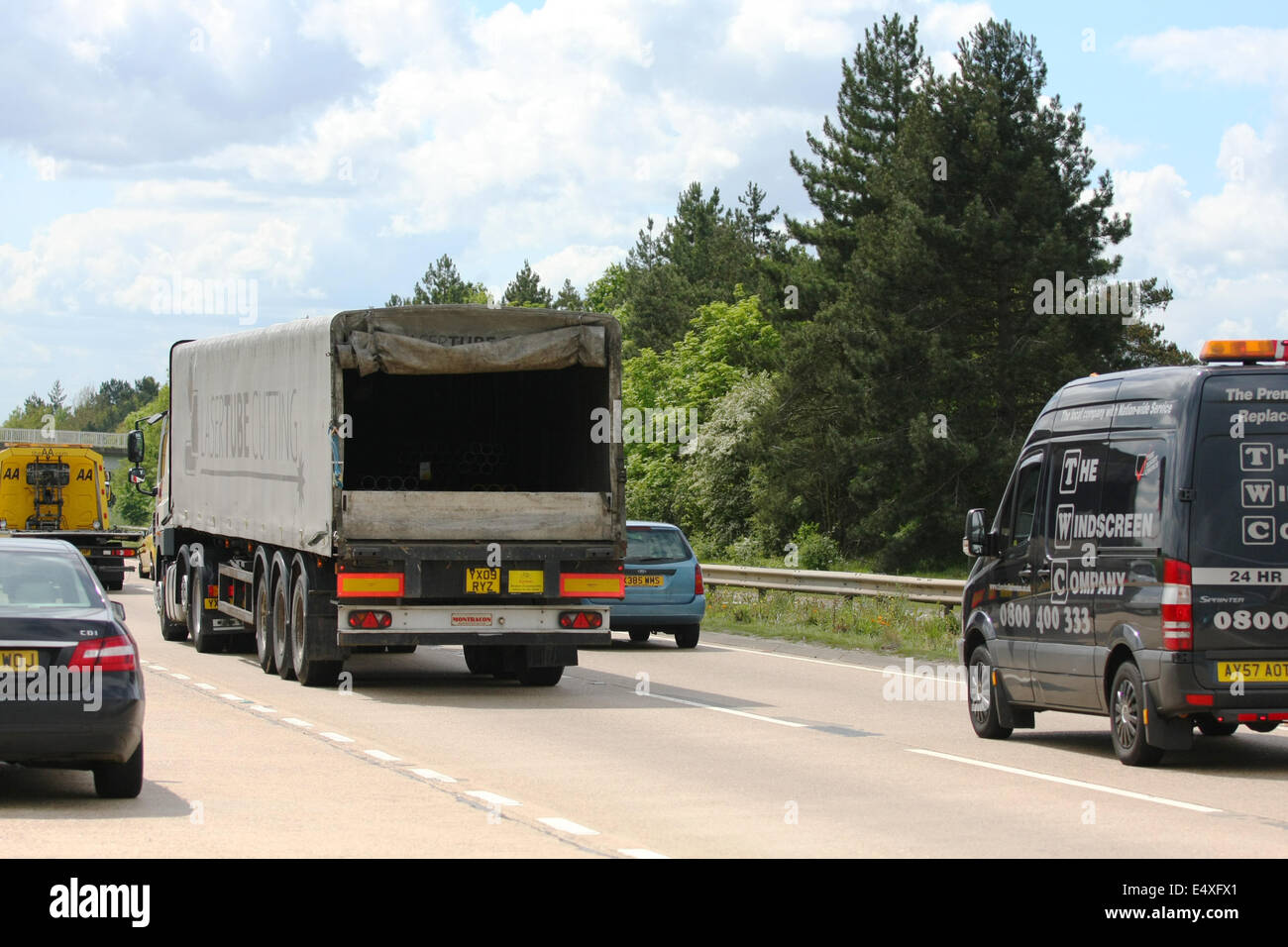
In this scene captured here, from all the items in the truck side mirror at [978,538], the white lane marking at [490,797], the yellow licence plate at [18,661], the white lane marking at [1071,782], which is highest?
the truck side mirror at [978,538]

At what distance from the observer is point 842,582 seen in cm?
2786

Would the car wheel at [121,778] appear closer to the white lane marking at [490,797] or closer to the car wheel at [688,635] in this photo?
the white lane marking at [490,797]

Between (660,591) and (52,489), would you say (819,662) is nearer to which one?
(660,591)

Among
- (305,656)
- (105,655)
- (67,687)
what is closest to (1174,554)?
(105,655)

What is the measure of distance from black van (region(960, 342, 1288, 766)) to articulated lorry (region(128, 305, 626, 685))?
18.7ft

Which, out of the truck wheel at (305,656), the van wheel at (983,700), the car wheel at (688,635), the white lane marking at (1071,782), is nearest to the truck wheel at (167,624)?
the car wheel at (688,635)

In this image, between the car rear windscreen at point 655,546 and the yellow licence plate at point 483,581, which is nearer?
the yellow licence plate at point 483,581

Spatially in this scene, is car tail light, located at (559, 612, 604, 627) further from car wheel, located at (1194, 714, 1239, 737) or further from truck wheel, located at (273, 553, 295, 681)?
car wheel, located at (1194, 714, 1239, 737)

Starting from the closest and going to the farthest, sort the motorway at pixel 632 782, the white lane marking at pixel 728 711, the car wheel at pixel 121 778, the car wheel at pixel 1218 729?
the motorway at pixel 632 782, the car wheel at pixel 121 778, the car wheel at pixel 1218 729, the white lane marking at pixel 728 711

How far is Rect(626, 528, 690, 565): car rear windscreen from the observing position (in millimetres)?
25094

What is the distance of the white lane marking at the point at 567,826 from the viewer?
980 centimetres

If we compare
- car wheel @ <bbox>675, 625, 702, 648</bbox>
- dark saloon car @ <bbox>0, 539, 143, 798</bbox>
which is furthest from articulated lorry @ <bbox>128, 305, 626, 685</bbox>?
dark saloon car @ <bbox>0, 539, 143, 798</bbox>

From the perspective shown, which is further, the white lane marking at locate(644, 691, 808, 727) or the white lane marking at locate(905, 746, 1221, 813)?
the white lane marking at locate(644, 691, 808, 727)
